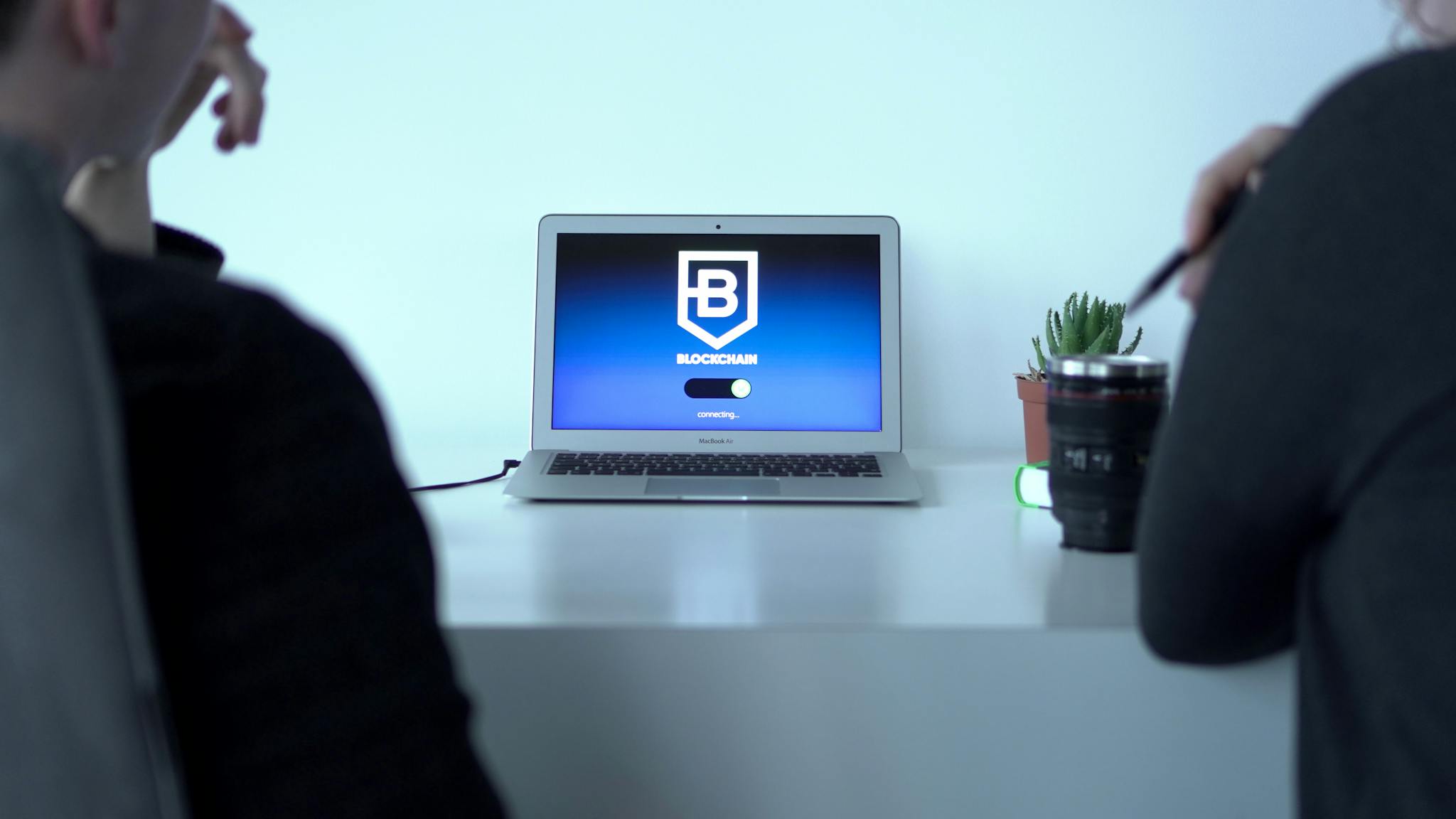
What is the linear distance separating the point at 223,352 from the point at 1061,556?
2.12 feet

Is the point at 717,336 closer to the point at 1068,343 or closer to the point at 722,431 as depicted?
the point at 722,431

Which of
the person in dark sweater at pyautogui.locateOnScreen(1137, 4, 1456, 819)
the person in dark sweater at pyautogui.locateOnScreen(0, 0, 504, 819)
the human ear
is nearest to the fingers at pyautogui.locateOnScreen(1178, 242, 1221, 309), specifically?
the person in dark sweater at pyautogui.locateOnScreen(1137, 4, 1456, 819)

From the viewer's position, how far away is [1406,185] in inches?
17.1

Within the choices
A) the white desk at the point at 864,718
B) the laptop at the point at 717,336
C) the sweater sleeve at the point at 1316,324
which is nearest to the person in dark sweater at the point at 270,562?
the white desk at the point at 864,718

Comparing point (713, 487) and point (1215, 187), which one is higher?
point (1215, 187)

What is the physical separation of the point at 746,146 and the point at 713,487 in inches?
21.0

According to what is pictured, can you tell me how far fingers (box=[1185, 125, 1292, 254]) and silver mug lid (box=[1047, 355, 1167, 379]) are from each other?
17 cm

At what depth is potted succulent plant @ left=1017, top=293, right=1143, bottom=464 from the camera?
120 cm

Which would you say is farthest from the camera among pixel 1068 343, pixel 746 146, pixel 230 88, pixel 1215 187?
pixel 746 146

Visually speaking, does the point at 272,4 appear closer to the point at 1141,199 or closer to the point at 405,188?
the point at 405,188

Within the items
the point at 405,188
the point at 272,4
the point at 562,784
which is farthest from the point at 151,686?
the point at 272,4

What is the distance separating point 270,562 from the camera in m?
0.37

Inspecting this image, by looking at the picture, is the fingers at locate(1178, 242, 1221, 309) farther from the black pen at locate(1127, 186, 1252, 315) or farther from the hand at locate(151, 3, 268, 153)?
the hand at locate(151, 3, 268, 153)

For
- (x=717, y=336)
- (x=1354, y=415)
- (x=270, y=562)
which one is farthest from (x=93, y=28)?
(x=717, y=336)
